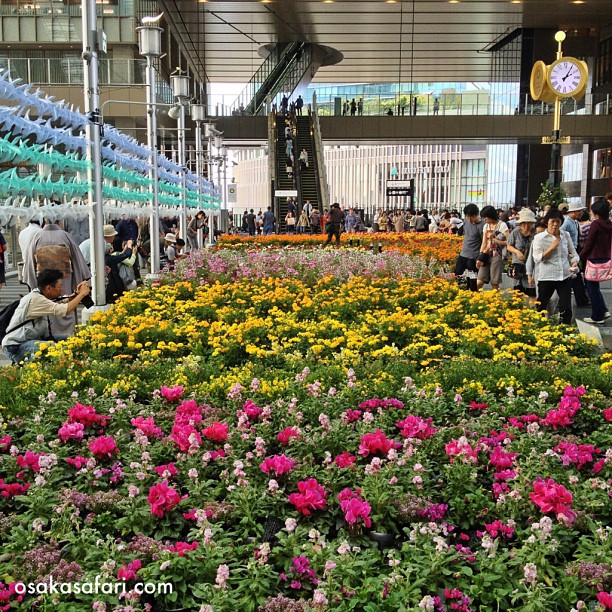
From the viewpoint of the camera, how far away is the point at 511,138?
129 feet

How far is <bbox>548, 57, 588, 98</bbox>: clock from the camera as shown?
79.1 ft

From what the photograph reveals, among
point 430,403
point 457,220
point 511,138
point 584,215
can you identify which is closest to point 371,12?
point 511,138

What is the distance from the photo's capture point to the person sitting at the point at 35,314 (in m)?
7.57

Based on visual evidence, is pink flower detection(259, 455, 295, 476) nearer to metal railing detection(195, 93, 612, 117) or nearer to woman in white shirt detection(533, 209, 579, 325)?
woman in white shirt detection(533, 209, 579, 325)

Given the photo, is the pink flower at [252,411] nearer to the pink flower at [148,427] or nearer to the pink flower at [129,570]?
the pink flower at [148,427]

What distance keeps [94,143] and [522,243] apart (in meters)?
6.43

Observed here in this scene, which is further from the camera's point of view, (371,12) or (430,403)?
(371,12)

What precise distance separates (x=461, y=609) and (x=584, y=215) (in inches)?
469

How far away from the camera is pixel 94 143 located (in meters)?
10.9

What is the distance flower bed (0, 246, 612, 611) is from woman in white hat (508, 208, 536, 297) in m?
4.89

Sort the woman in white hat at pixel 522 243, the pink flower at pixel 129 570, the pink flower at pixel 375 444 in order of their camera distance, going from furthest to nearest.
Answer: the woman in white hat at pixel 522 243 < the pink flower at pixel 375 444 < the pink flower at pixel 129 570

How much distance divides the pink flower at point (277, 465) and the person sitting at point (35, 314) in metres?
3.81

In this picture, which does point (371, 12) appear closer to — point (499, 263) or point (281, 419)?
point (499, 263)

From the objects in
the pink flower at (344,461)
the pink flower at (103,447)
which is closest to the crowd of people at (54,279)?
the pink flower at (103,447)
